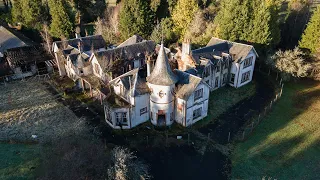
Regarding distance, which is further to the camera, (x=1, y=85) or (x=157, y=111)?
(x=1, y=85)

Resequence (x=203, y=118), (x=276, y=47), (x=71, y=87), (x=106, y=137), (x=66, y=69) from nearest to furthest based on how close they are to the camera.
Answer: (x=106, y=137)
(x=203, y=118)
(x=71, y=87)
(x=66, y=69)
(x=276, y=47)

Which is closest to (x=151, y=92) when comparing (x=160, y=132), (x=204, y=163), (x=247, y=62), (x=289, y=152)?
(x=160, y=132)

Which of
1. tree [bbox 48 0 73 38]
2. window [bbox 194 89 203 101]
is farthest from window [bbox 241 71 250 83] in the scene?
tree [bbox 48 0 73 38]

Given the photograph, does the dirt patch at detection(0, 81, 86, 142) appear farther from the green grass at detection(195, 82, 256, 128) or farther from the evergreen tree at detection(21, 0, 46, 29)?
the evergreen tree at detection(21, 0, 46, 29)

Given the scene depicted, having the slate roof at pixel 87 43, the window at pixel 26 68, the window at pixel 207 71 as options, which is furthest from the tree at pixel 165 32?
the window at pixel 26 68

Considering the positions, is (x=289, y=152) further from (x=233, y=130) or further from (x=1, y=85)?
(x=1, y=85)

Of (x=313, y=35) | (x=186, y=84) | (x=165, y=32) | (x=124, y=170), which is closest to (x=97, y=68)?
(x=186, y=84)

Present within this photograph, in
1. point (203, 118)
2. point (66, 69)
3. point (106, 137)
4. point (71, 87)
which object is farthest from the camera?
point (66, 69)
